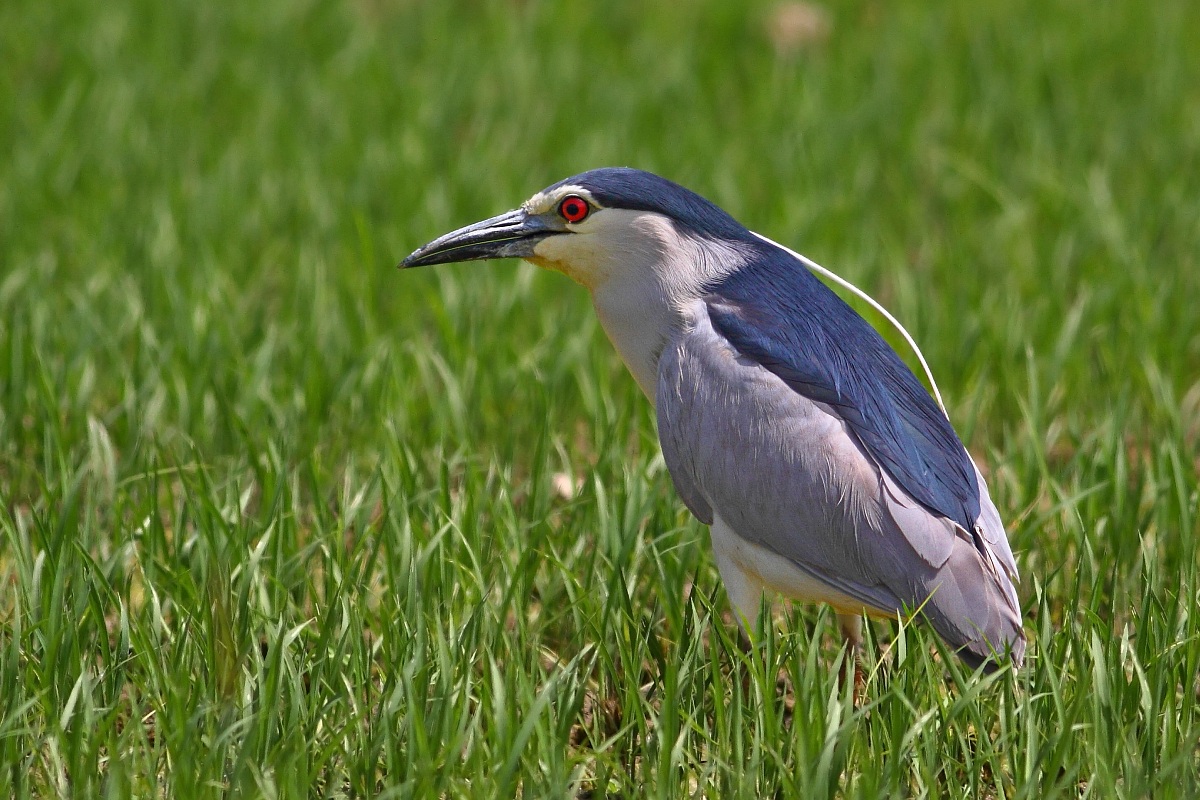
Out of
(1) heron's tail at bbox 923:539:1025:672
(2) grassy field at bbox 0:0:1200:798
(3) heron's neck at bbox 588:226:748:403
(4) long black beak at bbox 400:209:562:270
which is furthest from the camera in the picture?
(4) long black beak at bbox 400:209:562:270

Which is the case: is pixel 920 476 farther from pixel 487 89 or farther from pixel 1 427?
pixel 487 89

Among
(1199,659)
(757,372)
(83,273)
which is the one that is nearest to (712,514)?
(757,372)

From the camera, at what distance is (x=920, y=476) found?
292 centimetres

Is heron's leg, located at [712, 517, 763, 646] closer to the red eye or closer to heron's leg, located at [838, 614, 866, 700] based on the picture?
heron's leg, located at [838, 614, 866, 700]

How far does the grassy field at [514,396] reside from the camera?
2.58 metres

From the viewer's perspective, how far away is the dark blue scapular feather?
9.64 feet

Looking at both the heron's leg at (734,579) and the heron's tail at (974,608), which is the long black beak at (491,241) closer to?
the heron's leg at (734,579)

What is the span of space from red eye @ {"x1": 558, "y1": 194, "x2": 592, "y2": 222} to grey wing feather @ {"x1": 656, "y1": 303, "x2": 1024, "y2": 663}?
416 millimetres

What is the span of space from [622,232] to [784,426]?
622 mm

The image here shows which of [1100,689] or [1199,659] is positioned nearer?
[1100,689]

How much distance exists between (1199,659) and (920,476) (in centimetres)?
69

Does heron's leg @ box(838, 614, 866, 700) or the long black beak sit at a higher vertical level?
the long black beak

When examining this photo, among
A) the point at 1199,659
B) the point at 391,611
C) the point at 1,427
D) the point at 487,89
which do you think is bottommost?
the point at 1199,659

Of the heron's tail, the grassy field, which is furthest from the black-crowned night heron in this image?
the grassy field
